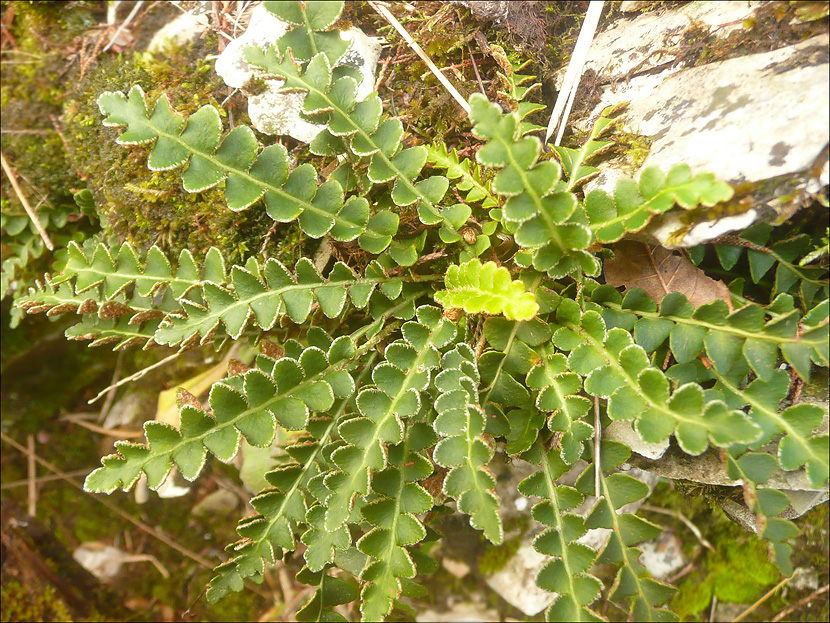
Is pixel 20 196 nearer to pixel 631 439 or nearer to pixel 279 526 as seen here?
pixel 279 526

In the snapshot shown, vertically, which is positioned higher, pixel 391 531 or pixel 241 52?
pixel 241 52

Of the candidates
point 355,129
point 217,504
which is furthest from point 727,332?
point 217,504

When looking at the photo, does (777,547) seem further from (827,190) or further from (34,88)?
(34,88)

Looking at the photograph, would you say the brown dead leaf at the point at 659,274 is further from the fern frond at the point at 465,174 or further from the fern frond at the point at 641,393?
the fern frond at the point at 465,174

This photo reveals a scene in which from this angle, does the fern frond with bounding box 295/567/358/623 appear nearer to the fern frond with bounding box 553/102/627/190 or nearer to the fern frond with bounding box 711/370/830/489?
the fern frond with bounding box 711/370/830/489

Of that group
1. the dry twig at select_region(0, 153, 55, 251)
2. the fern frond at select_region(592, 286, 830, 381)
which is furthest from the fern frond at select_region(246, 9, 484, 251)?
the dry twig at select_region(0, 153, 55, 251)

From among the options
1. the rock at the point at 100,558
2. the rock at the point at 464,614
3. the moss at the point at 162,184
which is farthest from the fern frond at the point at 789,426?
the rock at the point at 100,558

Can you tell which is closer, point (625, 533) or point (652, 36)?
point (625, 533)

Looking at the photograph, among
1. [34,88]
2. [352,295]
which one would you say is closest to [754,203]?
[352,295]
